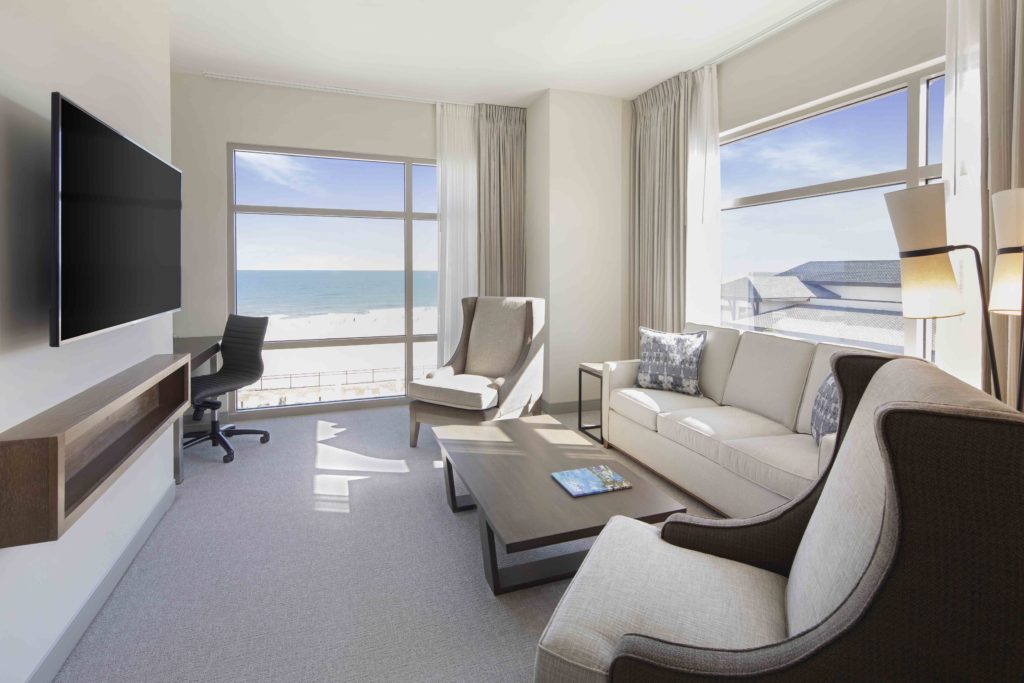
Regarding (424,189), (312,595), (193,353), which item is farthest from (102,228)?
(424,189)

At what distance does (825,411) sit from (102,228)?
9.83 feet

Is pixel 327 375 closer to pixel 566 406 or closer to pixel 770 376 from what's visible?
pixel 566 406

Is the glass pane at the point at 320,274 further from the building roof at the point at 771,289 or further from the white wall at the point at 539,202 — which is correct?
the building roof at the point at 771,289

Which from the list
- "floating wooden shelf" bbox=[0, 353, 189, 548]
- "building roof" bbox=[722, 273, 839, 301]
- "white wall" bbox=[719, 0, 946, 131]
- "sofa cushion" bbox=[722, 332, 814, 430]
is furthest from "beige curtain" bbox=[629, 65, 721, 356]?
"floating wooden shelf" bbox=[0, 353, 189, 548]

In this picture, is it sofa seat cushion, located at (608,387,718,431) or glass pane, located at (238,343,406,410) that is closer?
sofa seat cushion, located at (608,387,718,431)

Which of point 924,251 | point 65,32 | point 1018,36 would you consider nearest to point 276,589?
point 65,32

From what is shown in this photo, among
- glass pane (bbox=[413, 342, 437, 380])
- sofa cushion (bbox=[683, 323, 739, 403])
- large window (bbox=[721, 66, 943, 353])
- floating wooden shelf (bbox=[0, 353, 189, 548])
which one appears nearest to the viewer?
floating wooden shelf (bbox=[0, 353, 189, 548])

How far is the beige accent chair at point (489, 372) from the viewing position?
3850 mm

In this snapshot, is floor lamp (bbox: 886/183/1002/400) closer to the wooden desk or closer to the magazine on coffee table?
the magazine on coffee table

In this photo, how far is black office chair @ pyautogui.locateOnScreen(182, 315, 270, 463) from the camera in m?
3.83

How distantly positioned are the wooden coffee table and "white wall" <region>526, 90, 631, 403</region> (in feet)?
6.98

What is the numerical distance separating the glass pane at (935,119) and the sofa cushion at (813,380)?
1.11m

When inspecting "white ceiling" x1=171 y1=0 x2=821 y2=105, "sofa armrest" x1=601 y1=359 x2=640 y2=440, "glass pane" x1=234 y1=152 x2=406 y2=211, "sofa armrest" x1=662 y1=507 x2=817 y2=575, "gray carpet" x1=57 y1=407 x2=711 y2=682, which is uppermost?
"white ceiling" x1=171 y1=0 x2=821 y2=105

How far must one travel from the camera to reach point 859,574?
2.99ft
